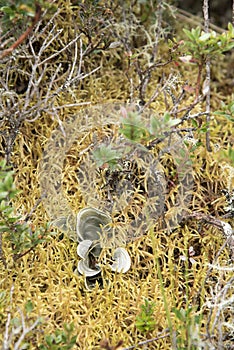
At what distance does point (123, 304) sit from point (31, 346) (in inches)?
10.5

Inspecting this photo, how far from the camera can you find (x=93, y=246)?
130 cm

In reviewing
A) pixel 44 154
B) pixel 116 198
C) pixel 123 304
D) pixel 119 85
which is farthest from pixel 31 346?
pixel 119 85

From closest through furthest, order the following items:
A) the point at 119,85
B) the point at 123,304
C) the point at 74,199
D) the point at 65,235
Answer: the point at 123,304, the point at 65,235, the point at 74,199, the point at 119,85

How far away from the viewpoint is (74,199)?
1.45 meters

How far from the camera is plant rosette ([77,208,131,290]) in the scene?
1.29 m

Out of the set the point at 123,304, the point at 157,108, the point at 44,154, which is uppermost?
the point at 157,108

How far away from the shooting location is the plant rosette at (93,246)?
129cm

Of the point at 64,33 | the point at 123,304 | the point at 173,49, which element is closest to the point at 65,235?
the point at 123,304

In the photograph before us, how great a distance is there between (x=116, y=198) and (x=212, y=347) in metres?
0.56

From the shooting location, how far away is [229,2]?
2.21 metres

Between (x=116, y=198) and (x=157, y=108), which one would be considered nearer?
(x=116, y=198)

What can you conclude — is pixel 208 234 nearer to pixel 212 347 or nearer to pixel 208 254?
pixel 208 254

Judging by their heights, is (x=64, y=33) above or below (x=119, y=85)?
above

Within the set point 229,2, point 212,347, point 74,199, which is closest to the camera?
point 212,347
